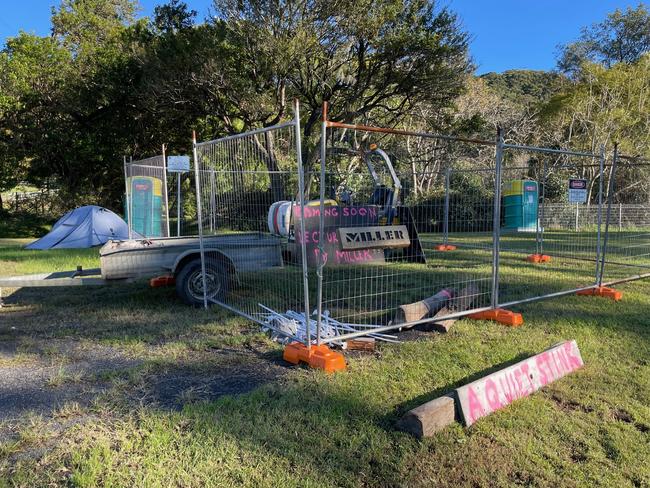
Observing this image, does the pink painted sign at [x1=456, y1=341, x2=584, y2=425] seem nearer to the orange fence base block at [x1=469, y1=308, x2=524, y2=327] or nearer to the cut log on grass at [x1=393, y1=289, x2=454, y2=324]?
the orange fence base block at [x1=469, y1=308, x2=524, y2=327]

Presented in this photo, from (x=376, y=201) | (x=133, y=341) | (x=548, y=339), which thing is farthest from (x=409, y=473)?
(x=376, y=201)

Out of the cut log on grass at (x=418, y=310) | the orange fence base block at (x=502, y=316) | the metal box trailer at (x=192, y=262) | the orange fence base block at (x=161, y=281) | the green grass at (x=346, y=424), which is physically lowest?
the green grass at (x=346, y=424)

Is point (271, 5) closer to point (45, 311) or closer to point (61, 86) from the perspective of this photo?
point (61, 86)

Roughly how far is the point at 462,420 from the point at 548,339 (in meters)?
2.22

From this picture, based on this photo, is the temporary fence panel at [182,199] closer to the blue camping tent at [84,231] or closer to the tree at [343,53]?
the blue camping tent at [84,231]

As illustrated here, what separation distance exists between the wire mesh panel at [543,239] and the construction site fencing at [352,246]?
0.05m

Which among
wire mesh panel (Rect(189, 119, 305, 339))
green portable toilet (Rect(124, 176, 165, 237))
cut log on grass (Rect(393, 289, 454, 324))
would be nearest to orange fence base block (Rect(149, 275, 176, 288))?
wire mesh panel (Rect(189, 119, 305, 339))

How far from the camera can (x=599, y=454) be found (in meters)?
2.83

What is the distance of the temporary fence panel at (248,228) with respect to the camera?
5316 mm

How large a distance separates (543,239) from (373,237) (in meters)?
8.72

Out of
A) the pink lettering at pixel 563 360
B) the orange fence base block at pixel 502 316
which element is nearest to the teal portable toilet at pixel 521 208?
the orange fence base block at pixel 502 316

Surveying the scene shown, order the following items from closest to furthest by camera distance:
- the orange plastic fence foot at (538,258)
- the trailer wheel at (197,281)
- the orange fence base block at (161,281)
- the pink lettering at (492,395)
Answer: the pink lettering at (492,395) → the trailer wheel at (197,281) → the orange fence base block at (161,281) → the orange plastic fence foot at (538,258)

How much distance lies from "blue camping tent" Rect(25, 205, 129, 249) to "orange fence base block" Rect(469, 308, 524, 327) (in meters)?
10.5

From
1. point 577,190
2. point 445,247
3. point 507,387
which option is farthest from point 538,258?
point 507,387
